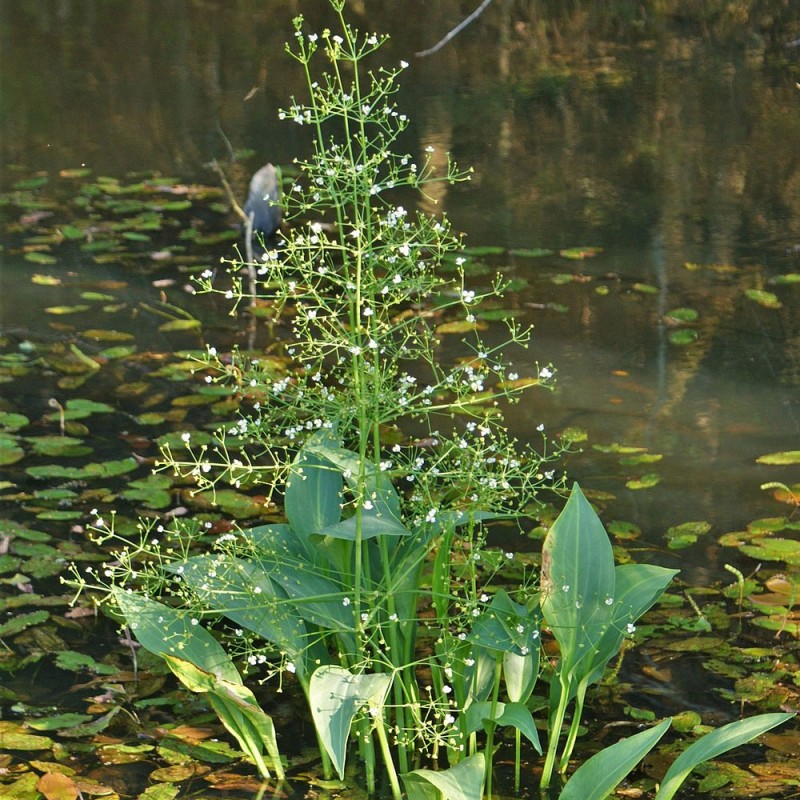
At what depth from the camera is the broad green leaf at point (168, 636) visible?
7.47 feet

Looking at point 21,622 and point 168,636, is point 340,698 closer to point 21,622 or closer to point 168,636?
point 168,636

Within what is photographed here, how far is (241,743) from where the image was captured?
231 cm

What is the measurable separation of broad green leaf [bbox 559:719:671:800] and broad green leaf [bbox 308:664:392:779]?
360 millimetres

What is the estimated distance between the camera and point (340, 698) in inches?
81.1

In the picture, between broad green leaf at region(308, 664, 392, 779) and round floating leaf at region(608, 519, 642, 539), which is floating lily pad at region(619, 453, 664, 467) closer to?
round floating leaf at region(608, 519, 642, 539)

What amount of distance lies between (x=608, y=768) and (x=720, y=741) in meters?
0.20

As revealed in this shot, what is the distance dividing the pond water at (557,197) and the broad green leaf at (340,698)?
917mm

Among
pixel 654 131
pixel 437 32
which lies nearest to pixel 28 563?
pixel 654 131

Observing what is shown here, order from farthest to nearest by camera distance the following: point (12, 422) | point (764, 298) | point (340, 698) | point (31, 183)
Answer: point (31, 183)
point (764, 298)
point (12, 422)
point (340, 698)

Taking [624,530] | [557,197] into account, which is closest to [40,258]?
[557,197]

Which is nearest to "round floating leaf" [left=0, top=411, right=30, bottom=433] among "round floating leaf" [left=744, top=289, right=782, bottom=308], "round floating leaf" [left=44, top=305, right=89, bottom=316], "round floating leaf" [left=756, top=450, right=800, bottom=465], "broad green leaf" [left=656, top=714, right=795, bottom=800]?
"round floating leaf" [left=44, top=305, right=89, bottom=316]

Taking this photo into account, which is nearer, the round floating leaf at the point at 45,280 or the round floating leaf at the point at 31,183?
the round floating leaf at the point at 45,280

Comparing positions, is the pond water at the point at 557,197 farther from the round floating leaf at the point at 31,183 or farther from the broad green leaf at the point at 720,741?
the broad green leaf at the point at 720,741

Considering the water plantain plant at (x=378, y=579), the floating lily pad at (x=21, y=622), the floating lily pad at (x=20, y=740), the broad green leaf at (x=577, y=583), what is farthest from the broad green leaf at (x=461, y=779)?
the floating lily pad at (x=21, y=622)
